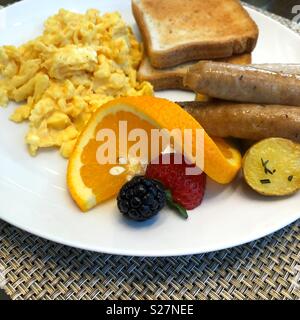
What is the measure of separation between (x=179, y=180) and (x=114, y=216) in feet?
0.76

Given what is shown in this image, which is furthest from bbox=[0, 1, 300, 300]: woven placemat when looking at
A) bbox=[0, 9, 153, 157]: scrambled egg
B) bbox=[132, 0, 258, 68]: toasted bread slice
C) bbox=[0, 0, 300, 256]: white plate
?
bbox=[132, 0, 258, 68]: toasted bread slice

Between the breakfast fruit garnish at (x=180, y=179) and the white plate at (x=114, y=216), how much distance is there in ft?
0.15

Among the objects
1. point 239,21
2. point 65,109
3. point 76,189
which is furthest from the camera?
point 239,21

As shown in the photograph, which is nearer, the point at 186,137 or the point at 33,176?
the point at 186,137

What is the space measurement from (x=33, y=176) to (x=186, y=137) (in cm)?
56

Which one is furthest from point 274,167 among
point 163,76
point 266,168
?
point 163,76

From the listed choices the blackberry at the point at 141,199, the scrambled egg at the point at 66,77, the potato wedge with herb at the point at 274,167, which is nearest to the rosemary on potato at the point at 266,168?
the potato wedge with herb at the point at 274,167

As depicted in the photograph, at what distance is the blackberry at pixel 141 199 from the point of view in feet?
4.10

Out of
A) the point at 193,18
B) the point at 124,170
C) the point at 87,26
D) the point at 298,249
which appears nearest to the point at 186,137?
the point at 124,170

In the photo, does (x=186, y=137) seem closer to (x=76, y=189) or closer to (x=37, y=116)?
(x=76, y=189)

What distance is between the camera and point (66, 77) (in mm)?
1688

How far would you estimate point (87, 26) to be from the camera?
181cm

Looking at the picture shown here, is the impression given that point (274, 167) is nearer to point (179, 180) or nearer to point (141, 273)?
point (179, 180)

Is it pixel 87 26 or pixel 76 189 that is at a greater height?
pixel 87 26
